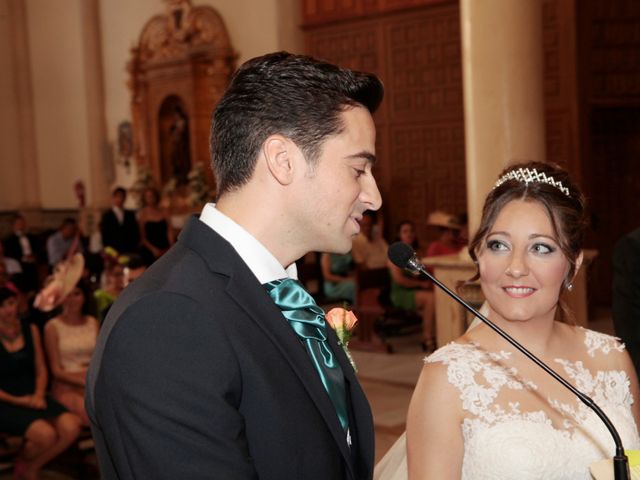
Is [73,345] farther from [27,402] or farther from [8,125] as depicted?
[8,125]

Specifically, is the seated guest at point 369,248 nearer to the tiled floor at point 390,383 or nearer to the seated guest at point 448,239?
the tiled floor at point 390,383

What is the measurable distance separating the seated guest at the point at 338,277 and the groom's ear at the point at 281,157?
7.30 meters

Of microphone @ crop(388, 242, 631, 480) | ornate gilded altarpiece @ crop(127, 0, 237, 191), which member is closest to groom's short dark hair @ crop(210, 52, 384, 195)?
microphone @ crop(388, 242, 631, 480)

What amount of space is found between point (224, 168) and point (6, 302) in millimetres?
3946

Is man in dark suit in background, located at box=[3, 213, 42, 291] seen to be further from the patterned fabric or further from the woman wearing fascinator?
the woman wearing fascinator

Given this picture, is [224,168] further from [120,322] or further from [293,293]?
[120,322]

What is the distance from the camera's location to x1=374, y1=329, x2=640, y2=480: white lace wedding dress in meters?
2.20

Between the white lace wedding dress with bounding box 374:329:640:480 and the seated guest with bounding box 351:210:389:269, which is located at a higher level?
the white lace wedding dress with bounding box 374:329:640:480

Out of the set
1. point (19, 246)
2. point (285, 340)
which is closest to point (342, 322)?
point (285, 340)

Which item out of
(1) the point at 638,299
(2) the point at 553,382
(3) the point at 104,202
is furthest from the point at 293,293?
(3) the point at 104,202

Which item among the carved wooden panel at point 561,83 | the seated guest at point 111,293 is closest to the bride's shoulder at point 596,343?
the seated guest at point 111,293

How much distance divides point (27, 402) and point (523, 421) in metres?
3.50

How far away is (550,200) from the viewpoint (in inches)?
93.3

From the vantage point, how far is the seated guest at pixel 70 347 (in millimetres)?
5184
